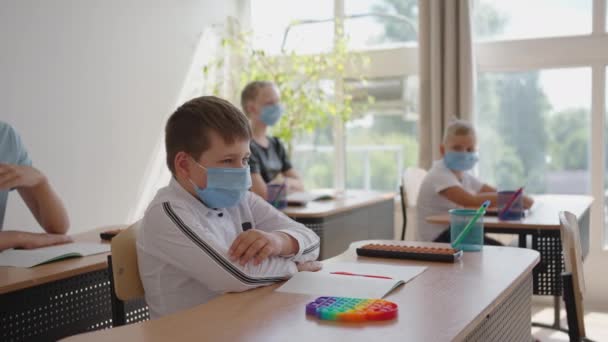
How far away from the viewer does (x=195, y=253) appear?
A: 1539mm

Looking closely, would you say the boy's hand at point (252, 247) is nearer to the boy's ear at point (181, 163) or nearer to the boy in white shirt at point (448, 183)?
the boy's ear at point (181, 163)

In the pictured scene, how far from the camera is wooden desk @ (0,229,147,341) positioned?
1945 mm

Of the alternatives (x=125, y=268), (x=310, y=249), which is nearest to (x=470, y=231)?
(x=310, y=249)

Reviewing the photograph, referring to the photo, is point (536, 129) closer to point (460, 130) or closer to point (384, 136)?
point (384, 136)

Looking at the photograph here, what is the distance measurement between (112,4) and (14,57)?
3.17 feet

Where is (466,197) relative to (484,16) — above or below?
below

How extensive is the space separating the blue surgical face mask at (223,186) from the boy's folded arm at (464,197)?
1.93 metres

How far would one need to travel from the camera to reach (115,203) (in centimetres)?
444

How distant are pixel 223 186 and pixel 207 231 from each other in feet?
0.42

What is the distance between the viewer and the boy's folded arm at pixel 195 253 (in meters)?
1.53

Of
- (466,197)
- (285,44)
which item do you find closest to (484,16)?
(285,44)

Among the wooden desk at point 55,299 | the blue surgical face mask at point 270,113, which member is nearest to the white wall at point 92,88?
the blue surgical face mask at point 270,113

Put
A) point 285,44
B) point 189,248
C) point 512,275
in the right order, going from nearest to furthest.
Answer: point 189,248 < point 512,275 < point 285,44

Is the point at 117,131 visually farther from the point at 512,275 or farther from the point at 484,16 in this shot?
the point at 512,275
